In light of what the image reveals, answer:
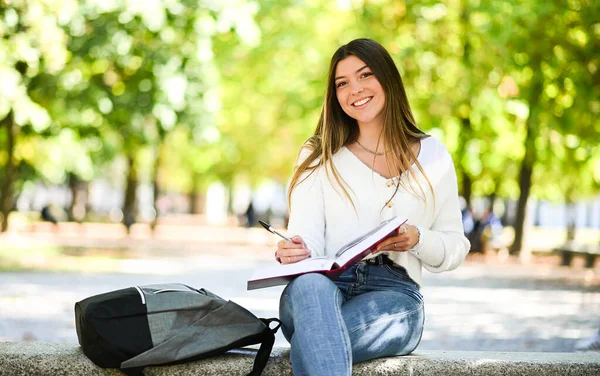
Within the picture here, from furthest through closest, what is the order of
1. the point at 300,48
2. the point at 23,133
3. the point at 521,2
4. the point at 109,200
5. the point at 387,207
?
1. the point at 109,200
2. the point at 300,48
3. the point at 23,133
4. the point at 521,2
5. the point at 387,207

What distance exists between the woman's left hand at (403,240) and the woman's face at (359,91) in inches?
28.3

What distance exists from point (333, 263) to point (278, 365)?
560 millimetres

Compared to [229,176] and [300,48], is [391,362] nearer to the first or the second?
[300,48]

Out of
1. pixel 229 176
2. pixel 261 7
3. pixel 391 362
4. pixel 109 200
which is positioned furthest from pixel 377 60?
pixel 109 200

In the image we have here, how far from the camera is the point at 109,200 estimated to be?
75750 mm

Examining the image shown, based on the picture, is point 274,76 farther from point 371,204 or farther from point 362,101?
point 371,204

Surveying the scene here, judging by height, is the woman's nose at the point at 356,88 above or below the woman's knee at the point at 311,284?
above

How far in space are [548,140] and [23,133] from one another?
1201cm

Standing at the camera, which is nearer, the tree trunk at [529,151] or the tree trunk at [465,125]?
the tree trunk at [529,151]

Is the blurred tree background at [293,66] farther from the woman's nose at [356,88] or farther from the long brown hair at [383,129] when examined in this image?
the woman's nose at [356,88]

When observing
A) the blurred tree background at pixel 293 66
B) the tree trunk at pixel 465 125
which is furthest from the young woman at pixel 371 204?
the tree trunk at pixel 465 125

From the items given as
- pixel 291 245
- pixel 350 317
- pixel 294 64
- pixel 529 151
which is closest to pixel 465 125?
pixel 529 151

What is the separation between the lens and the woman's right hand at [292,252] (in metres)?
4.24

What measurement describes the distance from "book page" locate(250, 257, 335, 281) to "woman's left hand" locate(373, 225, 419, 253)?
0.23 m
